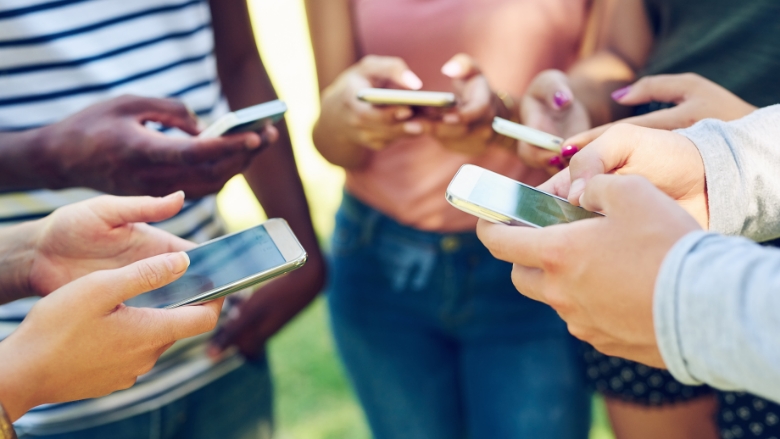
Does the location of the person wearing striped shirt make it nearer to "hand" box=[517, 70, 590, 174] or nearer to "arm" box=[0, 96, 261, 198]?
"arm" box=[0, 96, 261, 198]

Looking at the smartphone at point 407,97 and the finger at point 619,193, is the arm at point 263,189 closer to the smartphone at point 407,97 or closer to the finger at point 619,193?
the smartphone at point 407,97

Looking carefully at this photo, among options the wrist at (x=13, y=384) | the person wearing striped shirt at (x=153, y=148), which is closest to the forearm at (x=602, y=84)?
the person wearing striped shirt at (x=153, y=148)

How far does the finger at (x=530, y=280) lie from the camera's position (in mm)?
684

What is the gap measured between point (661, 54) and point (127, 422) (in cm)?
123

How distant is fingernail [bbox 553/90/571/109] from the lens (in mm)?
1020

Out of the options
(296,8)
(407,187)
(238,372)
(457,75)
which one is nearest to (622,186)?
(457,75)

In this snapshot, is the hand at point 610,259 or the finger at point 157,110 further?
the finger at point 157,110

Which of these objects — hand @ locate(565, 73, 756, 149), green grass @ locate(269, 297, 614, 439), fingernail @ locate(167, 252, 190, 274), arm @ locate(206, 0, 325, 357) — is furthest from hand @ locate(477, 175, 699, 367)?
green grass @ locate(269, 297, 614, 439)

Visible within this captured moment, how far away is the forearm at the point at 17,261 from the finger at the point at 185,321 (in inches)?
11.6

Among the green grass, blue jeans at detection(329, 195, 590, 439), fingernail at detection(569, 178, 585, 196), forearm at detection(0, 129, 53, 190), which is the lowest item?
the green grass

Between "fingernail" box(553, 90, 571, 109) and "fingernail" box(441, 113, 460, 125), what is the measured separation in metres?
0.18

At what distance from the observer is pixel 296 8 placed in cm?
482

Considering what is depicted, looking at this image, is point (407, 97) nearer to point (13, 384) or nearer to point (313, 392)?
point (13, 384)

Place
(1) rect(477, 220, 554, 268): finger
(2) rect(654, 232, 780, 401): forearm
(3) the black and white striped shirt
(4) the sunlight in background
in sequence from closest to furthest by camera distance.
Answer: (2) rect(654, 232, 780, 401): forearm, (1) rect(477, 220, 554, 268): finger, (3) the black and white striped shirt, (4) the sunlight in background
